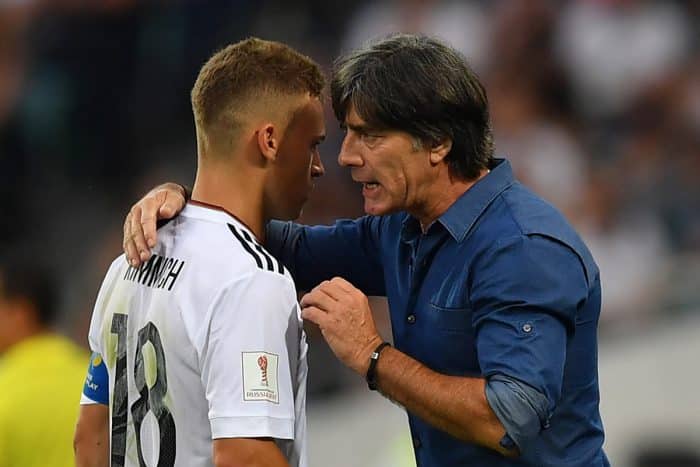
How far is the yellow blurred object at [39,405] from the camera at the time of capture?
450 centimetres

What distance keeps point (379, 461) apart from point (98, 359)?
4045 mm

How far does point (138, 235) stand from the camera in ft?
10.3

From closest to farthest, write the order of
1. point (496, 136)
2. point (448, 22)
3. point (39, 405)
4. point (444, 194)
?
point (444, 194) < point (39, 405) < point (496, 136) < point (448, 22)

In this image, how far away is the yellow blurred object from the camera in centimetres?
450

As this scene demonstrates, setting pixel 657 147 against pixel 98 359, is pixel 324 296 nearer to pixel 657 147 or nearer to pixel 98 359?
pixel 98 359

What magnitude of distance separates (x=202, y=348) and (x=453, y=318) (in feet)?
1.90

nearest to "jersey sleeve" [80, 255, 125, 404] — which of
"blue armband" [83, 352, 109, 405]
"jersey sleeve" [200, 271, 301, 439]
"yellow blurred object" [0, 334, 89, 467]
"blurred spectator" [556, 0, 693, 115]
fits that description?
"blue armband" [83, 352, 109, 405]

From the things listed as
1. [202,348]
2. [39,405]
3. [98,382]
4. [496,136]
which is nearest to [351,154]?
[202,348]

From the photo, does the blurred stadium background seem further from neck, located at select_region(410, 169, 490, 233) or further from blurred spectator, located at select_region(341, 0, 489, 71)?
neck, located at select_region(410, 169, 490, 233)

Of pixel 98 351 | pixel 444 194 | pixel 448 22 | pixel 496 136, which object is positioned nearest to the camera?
pixel 444 194

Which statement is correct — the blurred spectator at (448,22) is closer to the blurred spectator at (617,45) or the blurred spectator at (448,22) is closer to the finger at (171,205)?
the blurred spectator at (617,45)

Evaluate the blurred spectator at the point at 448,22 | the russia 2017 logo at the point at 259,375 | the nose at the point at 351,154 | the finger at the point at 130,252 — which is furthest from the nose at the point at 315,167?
the blurred spectator at the point at 448,22

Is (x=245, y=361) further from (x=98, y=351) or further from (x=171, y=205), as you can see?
(x=98, y=351)

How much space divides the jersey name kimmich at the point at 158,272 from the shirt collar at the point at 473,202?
626 mm
